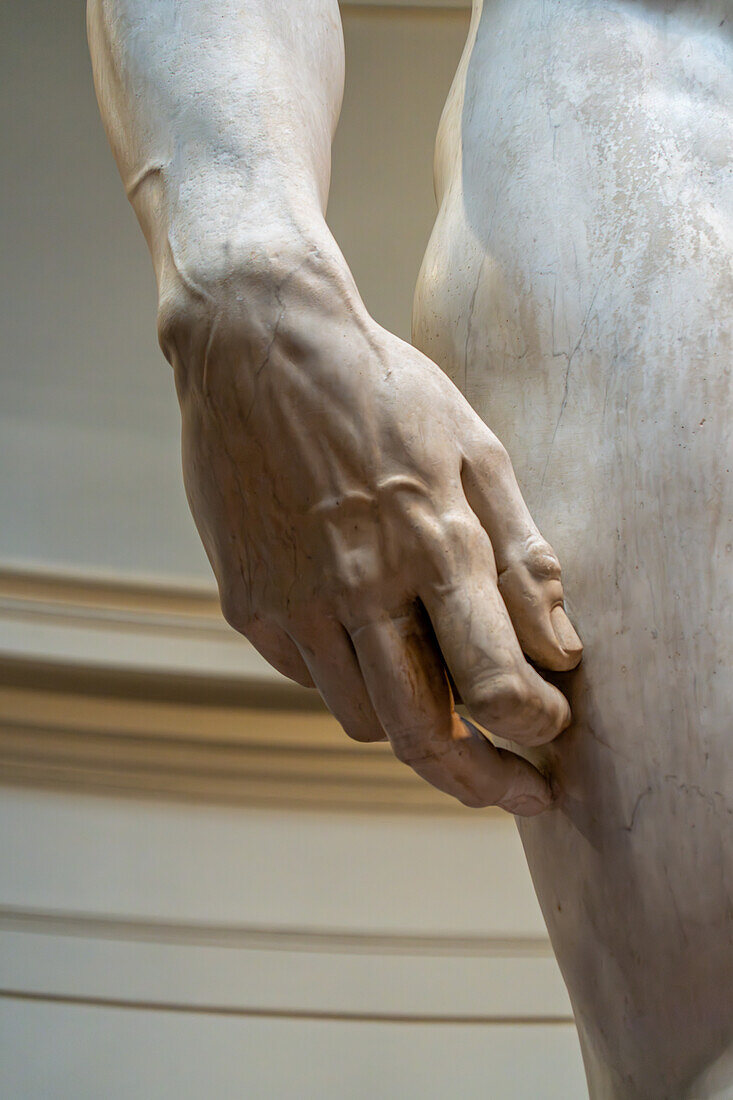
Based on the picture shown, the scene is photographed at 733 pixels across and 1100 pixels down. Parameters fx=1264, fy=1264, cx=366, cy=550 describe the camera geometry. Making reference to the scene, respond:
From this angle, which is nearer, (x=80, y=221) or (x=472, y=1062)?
(x=472, y=1062)

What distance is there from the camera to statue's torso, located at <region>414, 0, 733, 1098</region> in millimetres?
629

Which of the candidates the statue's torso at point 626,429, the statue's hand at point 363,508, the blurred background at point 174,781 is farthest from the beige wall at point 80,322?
the statue's hand at point 363,508

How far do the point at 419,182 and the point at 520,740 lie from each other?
91.4 inches

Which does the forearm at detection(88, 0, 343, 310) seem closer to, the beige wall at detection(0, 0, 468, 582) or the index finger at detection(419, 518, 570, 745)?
the index finger at detection(419, 518, 570, 745)

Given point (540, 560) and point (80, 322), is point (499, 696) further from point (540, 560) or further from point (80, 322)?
point (80, 322)

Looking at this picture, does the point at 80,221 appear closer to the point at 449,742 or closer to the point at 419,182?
the point at 419,182

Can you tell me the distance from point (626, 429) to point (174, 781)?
199 cm

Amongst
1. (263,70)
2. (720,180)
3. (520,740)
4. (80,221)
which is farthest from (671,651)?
(80,221)

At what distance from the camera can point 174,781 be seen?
252 cm

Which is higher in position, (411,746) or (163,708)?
(411,746)

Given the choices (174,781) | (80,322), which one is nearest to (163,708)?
(174,781)

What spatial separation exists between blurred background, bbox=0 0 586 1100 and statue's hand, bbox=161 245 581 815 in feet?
6.23

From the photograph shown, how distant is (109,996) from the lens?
7.67ft

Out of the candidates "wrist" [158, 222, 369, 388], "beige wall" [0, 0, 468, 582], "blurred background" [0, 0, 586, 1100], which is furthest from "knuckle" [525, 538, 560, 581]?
"beige wall" [0, 0, 468, 582]
